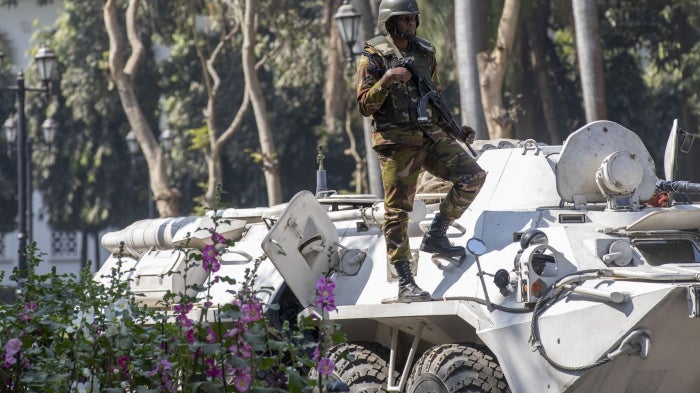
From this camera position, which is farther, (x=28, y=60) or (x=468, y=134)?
(x=28, y=60)

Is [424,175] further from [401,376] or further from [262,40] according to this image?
[262,40]

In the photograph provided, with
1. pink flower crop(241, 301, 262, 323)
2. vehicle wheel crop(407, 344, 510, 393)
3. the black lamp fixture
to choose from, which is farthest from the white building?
pink flower crop(241, 301, 262, 323)

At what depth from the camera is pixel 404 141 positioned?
1068cm

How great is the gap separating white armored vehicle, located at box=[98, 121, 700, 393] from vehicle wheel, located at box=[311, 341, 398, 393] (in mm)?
12

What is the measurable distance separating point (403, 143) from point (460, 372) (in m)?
1.73

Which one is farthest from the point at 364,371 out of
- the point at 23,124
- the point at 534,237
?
the point at 23,124

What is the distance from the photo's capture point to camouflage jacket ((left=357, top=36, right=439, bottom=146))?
10.6 meters

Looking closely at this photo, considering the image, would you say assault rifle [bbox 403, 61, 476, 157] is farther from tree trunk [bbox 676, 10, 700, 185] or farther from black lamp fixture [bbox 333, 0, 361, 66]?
tree trunk [bbox 676, 10, 700, 185]

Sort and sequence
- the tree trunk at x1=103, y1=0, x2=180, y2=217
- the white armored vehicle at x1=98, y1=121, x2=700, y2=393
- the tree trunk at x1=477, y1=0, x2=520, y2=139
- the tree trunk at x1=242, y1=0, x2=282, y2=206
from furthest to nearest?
the tree trunk at x1=242, y1=0, x2=282, y2=206, the tree trunk at x1=103, y1=0, x2=180, y2=217, the tree trunk at x1=477, y1=0, x2=520, y2=139, the white armored vehicle at x1=98, y1=121, x2=700, y2=393

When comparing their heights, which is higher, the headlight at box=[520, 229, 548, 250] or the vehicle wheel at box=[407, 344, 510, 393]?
the headlight at box=[520, 229, 548, 250]

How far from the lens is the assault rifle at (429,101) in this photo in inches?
414

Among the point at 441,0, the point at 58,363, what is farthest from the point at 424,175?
the point at 441,0

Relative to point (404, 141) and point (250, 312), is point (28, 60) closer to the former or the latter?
point (404, 141)

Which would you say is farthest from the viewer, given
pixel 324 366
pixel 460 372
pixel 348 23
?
pixel 348 23
